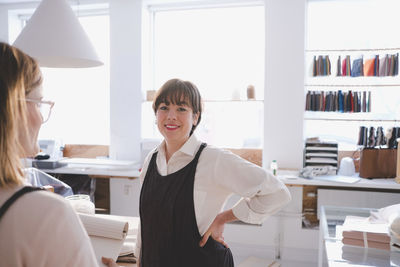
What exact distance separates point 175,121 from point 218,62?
2686 mm

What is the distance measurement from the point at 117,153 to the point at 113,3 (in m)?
1.75

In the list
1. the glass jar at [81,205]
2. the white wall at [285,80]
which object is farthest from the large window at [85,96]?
the glass jar at [81,205]

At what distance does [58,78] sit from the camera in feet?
15.4

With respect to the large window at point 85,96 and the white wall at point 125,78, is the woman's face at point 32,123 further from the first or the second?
the large window at point 85,96

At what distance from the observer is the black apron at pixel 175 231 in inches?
58.5

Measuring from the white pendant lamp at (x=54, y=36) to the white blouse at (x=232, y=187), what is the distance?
981 millimetres

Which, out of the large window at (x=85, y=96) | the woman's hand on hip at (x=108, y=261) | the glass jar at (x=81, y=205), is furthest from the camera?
the large window at (x=85, y=96)

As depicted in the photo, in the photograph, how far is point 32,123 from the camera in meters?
0.74

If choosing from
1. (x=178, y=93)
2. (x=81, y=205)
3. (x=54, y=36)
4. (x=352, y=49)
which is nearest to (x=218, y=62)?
(x=352, y=49)

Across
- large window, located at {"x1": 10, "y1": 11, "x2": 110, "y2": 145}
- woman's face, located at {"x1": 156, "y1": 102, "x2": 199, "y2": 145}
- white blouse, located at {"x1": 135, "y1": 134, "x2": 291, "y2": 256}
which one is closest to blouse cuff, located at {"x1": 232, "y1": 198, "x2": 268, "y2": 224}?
white blouse, located at {"x1": 135, "y1": 134, "x2": 291, "y2": 256}

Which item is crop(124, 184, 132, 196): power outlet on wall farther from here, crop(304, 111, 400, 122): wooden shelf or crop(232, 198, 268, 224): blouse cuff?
crop(232, 198, 268, 224): blouse cuff

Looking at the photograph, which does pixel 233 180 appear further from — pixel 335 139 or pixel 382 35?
pixel 382 35

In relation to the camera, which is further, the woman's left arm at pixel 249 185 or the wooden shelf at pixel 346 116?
the wooden shelf at pixel 346 116

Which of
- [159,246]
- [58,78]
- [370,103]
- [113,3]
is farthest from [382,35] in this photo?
[58,78]
